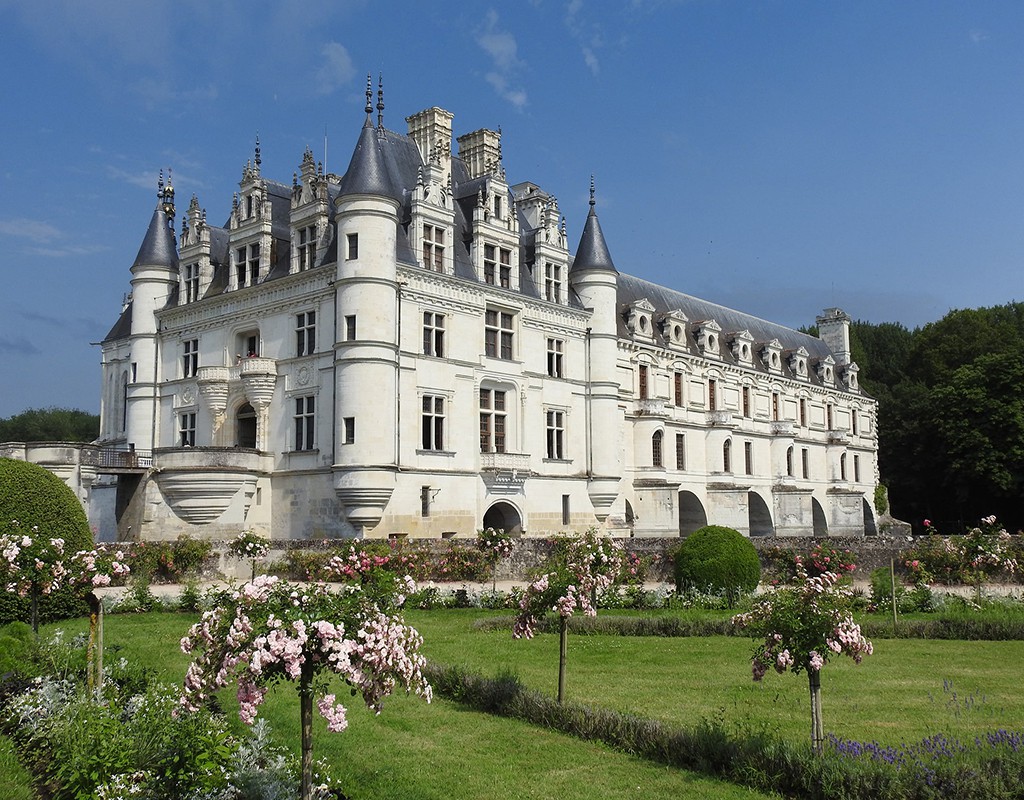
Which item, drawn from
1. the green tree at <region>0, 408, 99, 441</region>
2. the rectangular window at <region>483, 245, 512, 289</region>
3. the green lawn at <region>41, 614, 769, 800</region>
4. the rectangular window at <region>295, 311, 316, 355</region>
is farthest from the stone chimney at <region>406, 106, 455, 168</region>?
the green tree at <region>0, 408, 99, 441</region>

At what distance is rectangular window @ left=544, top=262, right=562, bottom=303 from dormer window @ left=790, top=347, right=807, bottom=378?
23.0 m

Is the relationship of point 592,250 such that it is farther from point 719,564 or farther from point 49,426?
point 49,426

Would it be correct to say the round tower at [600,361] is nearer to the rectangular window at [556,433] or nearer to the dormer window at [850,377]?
the rectangular window at [556,433]

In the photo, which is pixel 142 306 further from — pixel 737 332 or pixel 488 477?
pixel 737 332

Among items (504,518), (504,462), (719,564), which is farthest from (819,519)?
(719,564)

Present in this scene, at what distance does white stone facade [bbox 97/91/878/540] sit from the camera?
28.9 m

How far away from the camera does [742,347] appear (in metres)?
48.6

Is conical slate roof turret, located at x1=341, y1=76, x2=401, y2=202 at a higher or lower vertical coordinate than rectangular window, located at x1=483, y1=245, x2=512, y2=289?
higher

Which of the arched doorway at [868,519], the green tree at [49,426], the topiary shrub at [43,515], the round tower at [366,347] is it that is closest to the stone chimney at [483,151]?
the round tower at [366,347]

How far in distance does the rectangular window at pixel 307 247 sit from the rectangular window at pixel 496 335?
6152 millimetres

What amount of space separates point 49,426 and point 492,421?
6537 centimetres

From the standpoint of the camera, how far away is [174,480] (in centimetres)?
2934

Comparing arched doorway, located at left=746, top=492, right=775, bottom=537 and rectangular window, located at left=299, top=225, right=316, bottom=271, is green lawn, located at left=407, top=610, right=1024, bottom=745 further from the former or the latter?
arched doorway, located at left=746, top=492, right=775, bottom=537

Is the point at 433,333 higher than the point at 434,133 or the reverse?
the reverse
